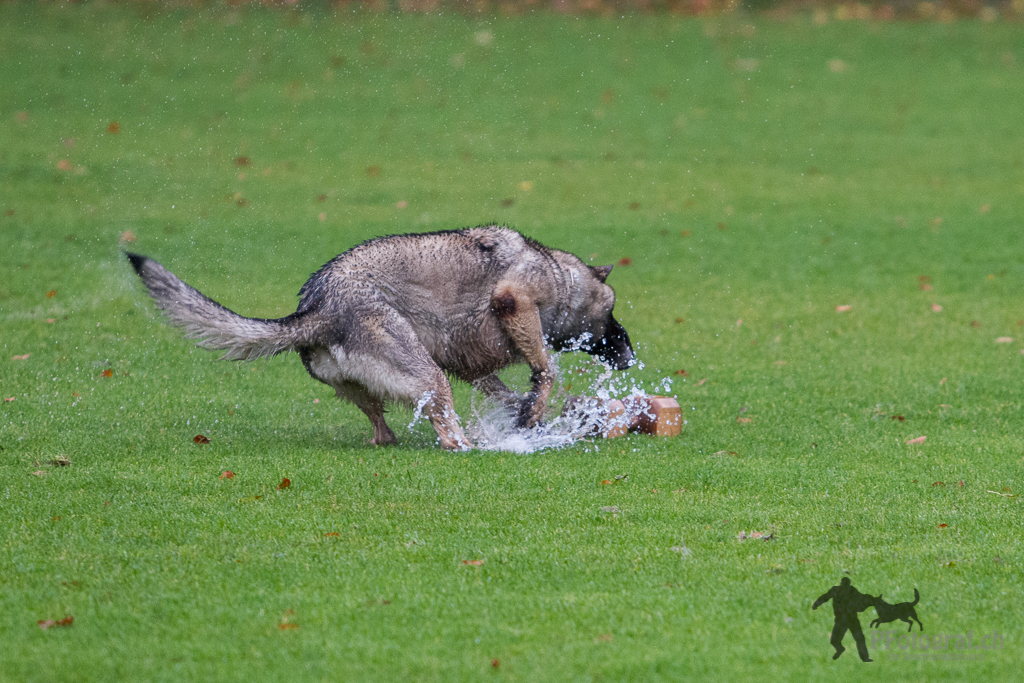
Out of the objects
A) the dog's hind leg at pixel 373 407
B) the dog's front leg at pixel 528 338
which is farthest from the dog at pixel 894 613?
the dog's hind leg at pixel 373 407

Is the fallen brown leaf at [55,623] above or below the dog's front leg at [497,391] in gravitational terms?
above

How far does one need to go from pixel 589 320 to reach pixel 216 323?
2.68m

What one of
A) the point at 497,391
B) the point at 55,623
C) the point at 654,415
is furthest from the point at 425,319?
the point at 55,623

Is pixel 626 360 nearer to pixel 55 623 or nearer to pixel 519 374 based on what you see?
pixel 519 374

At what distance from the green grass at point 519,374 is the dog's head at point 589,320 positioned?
0.78 meters

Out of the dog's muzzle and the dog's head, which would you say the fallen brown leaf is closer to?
the dog's head

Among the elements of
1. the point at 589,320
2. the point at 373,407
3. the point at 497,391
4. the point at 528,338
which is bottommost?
the point at 497,391

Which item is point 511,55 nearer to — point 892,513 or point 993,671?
point 892,513

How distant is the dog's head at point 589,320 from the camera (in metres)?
8.44

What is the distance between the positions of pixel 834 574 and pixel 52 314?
27.7 ft

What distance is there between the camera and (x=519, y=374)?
10758 mm

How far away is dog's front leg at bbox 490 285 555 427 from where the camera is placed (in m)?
7.85

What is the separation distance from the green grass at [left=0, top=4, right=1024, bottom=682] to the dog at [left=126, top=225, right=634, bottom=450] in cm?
51

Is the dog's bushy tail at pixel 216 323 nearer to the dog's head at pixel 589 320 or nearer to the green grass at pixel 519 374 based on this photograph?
the green grass at pixel 519 374
